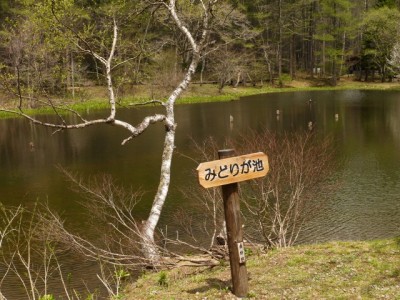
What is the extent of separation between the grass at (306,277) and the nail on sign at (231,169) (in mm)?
1700

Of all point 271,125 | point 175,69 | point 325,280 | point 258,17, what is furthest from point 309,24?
point 325,280

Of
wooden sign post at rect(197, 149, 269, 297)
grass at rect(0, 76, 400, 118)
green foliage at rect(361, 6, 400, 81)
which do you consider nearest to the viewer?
wooden sign post at rect(197, 149, 269, 297)

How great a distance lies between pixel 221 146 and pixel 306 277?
15.7 metres

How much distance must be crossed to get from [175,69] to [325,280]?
46775 mm

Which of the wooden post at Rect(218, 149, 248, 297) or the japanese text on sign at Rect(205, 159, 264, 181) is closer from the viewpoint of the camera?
the japanese text on sign at Rect(205, 159, 264, 181)

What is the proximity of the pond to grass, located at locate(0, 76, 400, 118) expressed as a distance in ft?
→ 15.5

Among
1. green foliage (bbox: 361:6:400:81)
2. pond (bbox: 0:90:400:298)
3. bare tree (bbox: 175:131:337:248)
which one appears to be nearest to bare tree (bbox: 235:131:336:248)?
bare tree (bbox: 175:131:337:248)

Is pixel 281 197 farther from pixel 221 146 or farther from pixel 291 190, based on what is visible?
pixel 221 146

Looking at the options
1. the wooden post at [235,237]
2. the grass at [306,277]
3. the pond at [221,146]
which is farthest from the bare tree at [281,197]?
the wooden post at [235,237]

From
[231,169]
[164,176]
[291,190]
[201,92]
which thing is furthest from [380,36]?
[231,169]

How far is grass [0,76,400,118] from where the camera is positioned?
44781 mm

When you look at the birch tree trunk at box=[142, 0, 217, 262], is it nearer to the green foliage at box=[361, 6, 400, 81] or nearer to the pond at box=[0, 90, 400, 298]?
the pond at box=[0, 90, 400, 298]

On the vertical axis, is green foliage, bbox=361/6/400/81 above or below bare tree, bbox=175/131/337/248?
above

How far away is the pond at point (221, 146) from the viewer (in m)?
14.3
